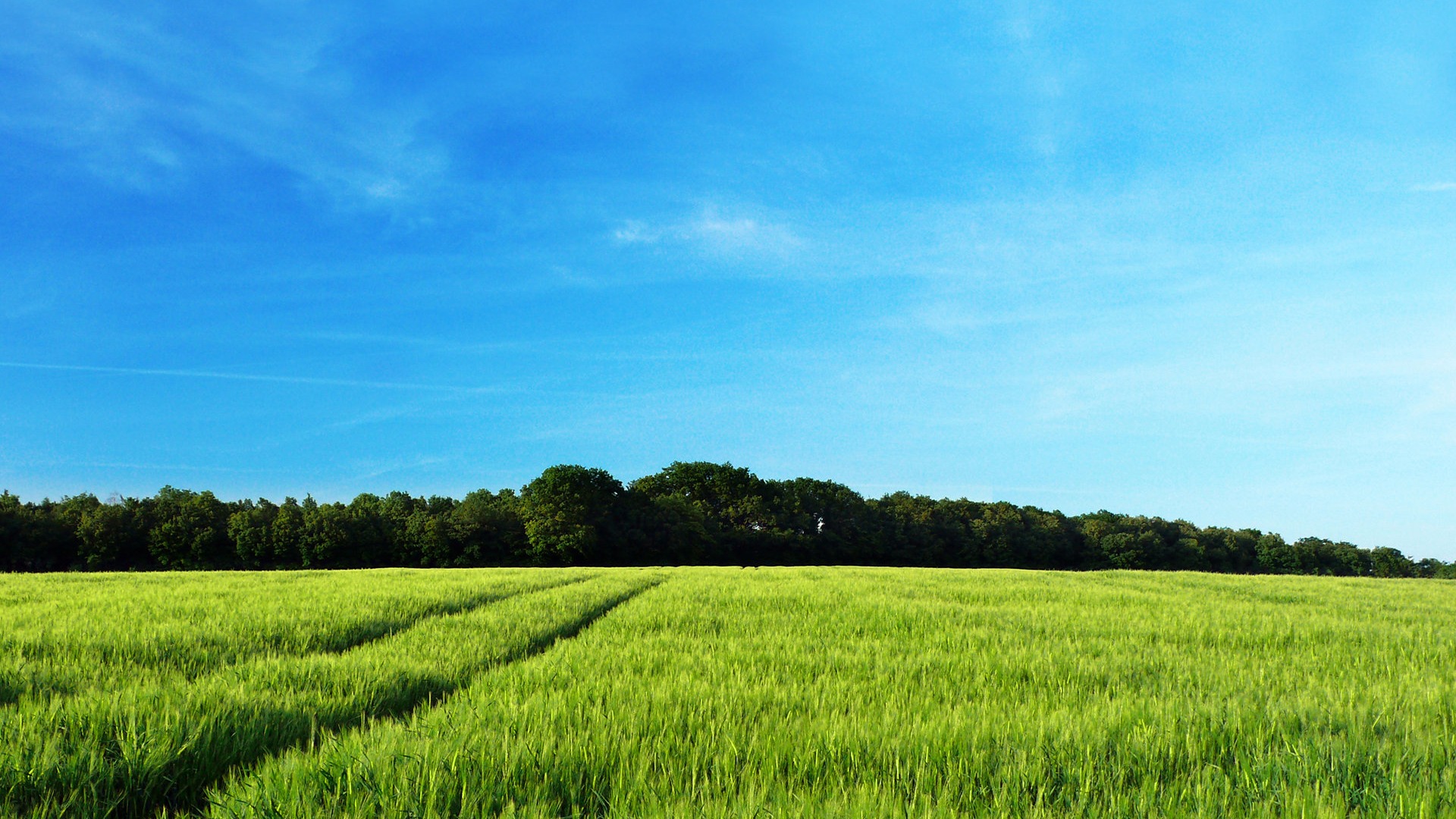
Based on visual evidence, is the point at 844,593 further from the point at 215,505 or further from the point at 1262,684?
the point at 215,505

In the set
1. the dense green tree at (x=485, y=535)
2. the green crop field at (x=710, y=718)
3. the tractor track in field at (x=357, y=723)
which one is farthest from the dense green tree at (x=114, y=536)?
the tractor track in field at (x=357, y=723)

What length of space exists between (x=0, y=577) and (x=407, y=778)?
25979mm

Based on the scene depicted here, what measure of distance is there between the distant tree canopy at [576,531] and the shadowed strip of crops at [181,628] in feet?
167

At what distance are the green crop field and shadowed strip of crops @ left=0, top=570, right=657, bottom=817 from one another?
0.02 meters

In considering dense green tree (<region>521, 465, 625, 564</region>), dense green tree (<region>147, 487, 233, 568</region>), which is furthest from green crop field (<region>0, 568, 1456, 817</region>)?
dense green tree (<region>147, 487, 233, 568</region>)

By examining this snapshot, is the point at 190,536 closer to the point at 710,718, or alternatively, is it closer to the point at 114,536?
the point at 114,536

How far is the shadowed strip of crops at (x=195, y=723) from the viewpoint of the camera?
128 inches

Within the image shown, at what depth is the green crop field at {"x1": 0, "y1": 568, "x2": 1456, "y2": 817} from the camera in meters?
2.99

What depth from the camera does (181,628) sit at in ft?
Answer: 25.2

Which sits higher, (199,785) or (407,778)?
(407,778)

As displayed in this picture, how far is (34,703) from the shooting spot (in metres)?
4.55

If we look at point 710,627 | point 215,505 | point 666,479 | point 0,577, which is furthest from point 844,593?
point 215,505

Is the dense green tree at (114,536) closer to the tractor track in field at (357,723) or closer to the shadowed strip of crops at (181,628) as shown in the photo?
the shadowed strip of crops at (181,628)

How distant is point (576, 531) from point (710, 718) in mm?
60476
